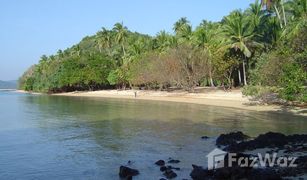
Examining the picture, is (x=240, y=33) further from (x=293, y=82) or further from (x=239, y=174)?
(x=239, y=174)

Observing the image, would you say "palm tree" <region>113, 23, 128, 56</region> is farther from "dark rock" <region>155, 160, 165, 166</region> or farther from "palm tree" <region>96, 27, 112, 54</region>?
"dark rock" <region>155, 160, 165, 166</region>

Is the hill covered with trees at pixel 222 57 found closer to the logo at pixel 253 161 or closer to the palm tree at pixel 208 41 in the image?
the palm tree at pixel 208 41

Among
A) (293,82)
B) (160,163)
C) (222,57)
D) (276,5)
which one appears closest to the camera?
(160,163)

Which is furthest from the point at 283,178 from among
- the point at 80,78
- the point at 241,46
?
the point at 80,78

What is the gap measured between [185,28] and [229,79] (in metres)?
18.0

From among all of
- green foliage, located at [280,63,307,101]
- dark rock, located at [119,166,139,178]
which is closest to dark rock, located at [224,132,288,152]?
dark rock, located at [119,166,139,178]

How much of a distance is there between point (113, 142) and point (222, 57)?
36.1m

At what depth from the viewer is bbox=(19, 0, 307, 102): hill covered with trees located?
34.4m

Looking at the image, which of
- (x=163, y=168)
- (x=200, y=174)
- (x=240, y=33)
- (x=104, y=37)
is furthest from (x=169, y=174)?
(x=104, y=37)

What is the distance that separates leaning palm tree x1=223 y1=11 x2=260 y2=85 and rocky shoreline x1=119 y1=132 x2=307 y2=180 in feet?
113

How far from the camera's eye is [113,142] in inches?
930

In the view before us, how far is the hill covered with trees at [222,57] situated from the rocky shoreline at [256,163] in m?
13.9

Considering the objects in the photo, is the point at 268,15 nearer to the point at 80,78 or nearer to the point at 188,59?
the point at 188,59

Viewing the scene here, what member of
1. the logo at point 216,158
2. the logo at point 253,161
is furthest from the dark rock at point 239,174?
the logo at point 216,158
